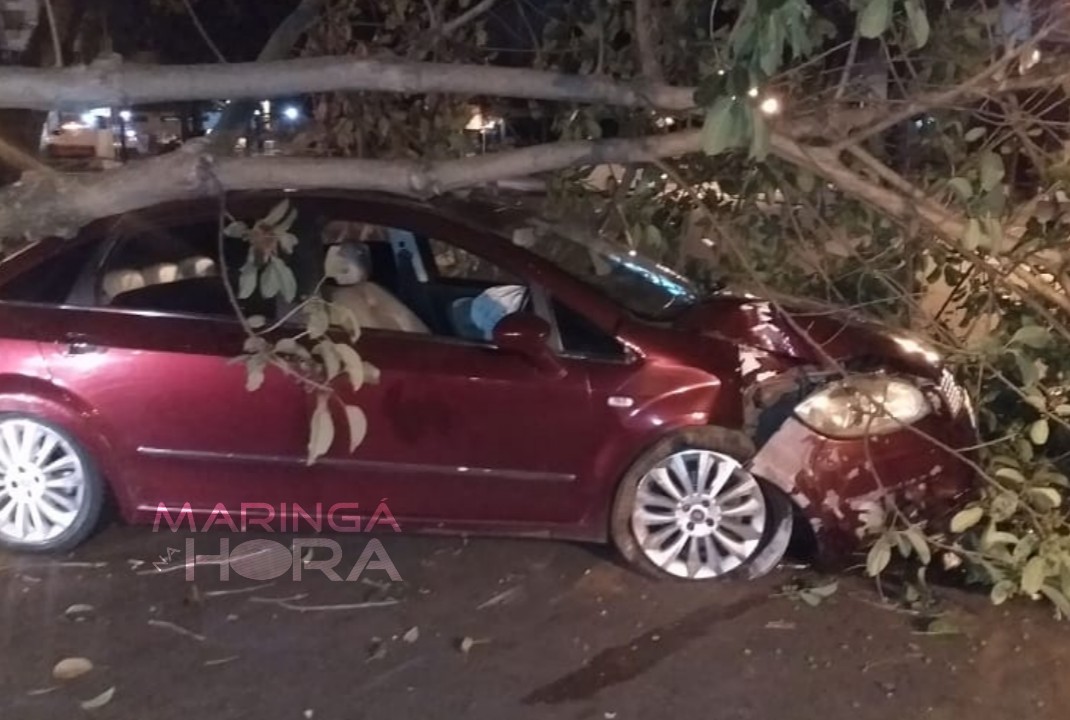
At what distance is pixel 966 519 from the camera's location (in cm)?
512

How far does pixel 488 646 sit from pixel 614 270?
1.83m

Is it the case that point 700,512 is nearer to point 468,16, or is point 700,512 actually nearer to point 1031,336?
point 1031,336

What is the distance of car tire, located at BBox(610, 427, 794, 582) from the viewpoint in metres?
5.42

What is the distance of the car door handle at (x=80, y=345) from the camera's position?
17.5 feet

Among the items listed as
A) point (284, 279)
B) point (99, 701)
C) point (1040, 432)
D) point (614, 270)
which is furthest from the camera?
point (614, 270)

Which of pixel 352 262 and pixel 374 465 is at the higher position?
pixel 352 262

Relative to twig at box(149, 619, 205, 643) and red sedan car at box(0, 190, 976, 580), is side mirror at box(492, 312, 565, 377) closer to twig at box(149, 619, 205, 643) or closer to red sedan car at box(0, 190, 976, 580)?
red sedan car at box(0, 190, 976, 580)

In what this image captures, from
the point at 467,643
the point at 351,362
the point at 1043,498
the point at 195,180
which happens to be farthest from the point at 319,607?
the point at 1043,498

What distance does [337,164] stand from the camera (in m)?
4.31

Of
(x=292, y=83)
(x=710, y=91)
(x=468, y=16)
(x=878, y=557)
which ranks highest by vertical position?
(x=468, y=16)

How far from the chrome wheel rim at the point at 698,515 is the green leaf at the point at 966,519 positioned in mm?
755

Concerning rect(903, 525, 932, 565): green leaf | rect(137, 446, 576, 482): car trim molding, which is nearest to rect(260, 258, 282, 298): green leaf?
rect(137, 446, 576, 482): car trim molding

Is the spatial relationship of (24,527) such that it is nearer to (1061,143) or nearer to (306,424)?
(306,424)

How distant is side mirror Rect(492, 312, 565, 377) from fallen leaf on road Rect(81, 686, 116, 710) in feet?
6.34
